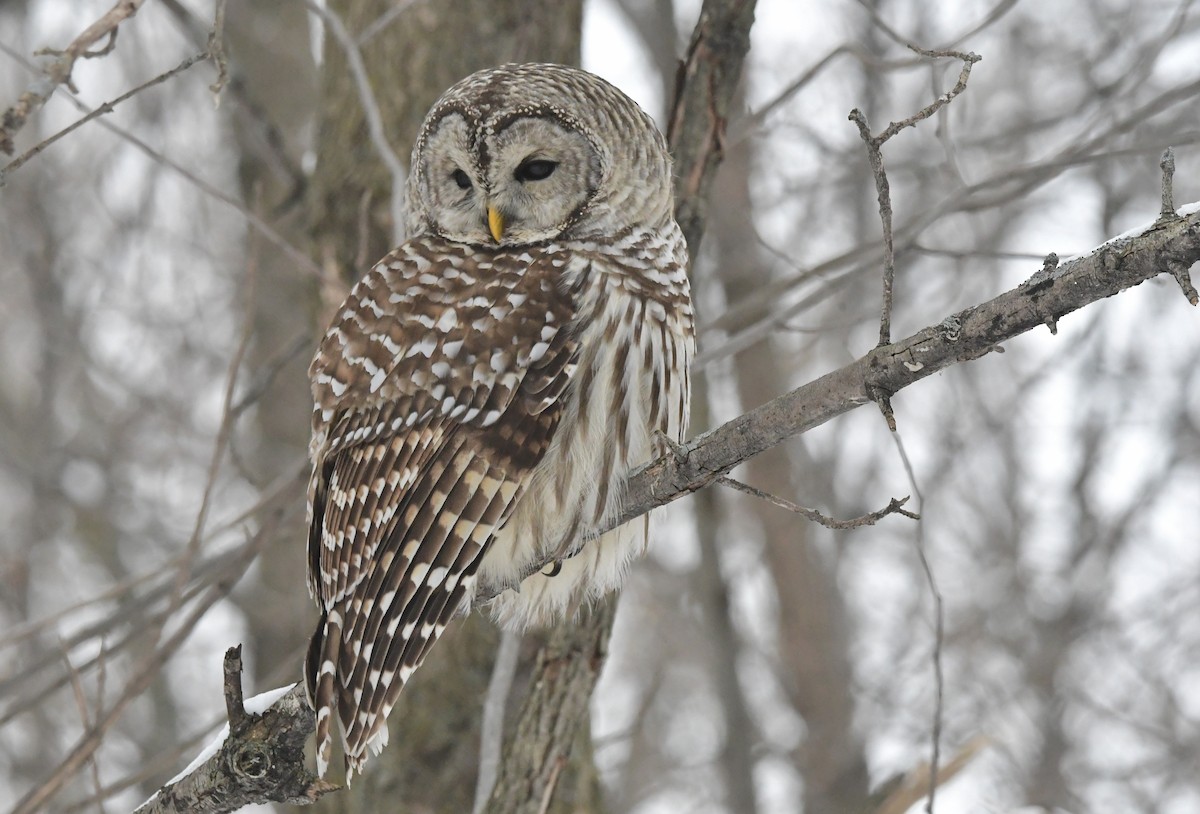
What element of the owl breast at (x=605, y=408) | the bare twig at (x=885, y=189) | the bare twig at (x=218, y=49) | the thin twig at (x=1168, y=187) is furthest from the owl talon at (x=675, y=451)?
the bare twig at (x=218, y=49)

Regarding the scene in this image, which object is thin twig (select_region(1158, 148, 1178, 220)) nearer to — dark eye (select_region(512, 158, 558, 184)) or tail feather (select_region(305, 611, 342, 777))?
tail feather (select_region(305, 611, 342, 777))

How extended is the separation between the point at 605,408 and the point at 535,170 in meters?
0.82

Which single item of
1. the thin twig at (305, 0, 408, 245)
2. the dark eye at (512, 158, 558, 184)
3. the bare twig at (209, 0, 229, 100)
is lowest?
the bare twig at (209, 0, 229, 100)

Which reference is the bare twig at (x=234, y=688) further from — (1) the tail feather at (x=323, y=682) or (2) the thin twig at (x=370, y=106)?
(2) the thin twig at (x=370, y=106)

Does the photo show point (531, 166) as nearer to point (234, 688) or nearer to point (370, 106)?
point (370, 106)

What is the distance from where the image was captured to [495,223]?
3533mm

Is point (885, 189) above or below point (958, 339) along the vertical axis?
above

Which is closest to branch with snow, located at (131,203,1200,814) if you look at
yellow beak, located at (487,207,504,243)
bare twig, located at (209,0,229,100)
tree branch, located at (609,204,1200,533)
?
Result: tree branch, located at (609,204,1200,533)

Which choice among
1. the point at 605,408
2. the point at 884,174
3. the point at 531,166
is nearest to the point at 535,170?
the point at 531,166

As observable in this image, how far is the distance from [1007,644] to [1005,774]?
810mm

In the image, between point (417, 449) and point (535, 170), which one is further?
point (535, 170)

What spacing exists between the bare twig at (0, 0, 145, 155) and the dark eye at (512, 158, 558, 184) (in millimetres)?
1228

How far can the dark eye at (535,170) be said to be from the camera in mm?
3646

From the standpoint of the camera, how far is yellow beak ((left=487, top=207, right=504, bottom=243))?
11.6 feet
